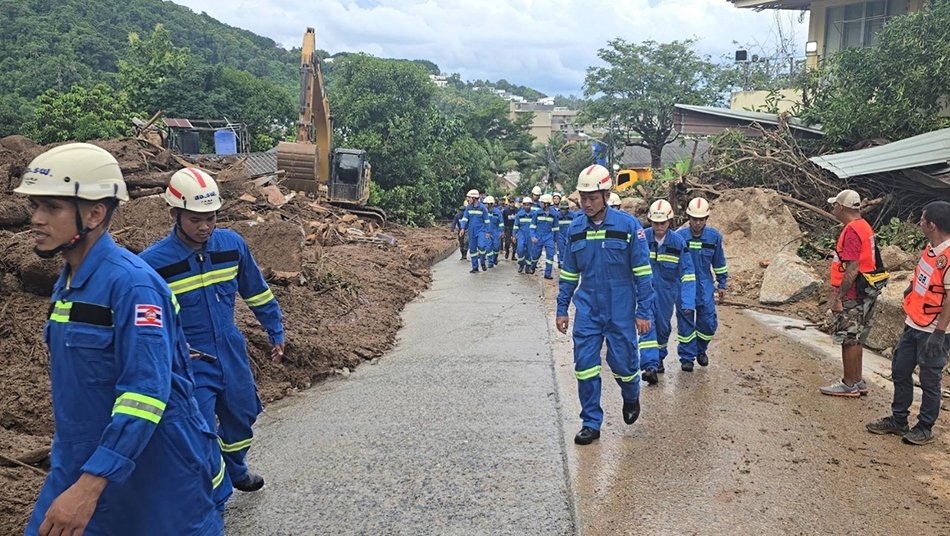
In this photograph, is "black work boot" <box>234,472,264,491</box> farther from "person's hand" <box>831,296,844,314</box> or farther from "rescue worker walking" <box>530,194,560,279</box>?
"rescue worker walking" <box>530,194,560,279</box>

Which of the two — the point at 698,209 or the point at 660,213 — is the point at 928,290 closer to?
the point at 660,213

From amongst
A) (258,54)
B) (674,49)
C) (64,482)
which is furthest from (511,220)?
(258,54)

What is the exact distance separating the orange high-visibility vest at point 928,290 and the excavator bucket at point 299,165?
55.2 feet

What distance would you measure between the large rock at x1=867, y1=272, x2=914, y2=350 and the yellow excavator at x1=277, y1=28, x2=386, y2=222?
14819 mm

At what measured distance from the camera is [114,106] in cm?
2505

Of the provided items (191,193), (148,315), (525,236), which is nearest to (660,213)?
(191,193)

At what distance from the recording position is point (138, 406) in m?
2.47

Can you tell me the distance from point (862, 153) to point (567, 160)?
3578 centimetres

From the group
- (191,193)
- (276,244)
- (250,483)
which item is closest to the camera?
(191,193)

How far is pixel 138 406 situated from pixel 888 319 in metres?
9.01

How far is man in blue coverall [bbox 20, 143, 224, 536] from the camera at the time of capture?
2.45 metres

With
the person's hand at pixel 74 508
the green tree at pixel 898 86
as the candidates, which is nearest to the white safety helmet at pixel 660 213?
the person's hand at pixel 74 508

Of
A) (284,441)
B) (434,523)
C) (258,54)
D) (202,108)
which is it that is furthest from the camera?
(258,54)

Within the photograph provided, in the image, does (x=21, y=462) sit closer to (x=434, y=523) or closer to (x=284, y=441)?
(x=284, y=441)
